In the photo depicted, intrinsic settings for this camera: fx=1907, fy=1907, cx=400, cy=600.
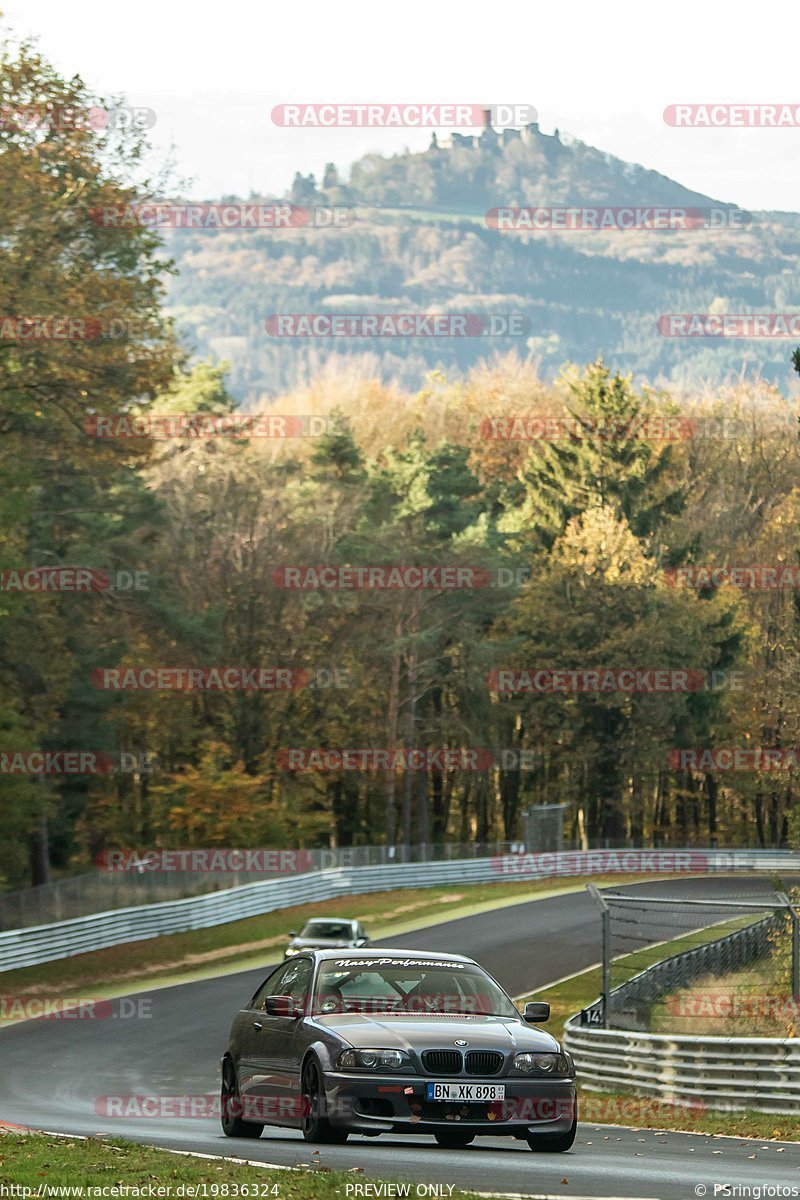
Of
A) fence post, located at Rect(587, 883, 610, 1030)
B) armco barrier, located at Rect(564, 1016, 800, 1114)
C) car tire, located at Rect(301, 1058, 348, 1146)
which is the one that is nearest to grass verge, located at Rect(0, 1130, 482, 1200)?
car tire, located at Rect(301, 1058, 348, 1146)

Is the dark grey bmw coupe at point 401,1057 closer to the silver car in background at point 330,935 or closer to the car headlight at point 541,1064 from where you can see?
the car headlight at point 541,1064

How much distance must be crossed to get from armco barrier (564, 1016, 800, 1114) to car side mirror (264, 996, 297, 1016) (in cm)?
675

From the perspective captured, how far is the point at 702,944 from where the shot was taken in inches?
1072

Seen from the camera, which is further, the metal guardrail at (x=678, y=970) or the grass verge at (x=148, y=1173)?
the metal guardrail at (x=678, y=970)

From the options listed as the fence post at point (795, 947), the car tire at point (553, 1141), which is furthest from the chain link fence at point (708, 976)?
the car tire at point (553, 1141)

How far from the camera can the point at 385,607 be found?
72.1 metres

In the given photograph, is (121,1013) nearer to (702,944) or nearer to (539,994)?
(539,994)

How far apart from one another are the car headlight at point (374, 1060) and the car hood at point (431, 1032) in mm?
46

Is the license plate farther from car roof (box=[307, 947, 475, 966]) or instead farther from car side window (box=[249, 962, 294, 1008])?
car side window (box=[249, 962, 294, 1008])

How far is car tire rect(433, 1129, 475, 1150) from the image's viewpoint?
41.0 feet

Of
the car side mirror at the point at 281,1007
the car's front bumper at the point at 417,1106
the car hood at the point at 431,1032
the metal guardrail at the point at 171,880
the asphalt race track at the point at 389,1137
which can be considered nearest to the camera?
the asphalt race track at the point at 389,1137

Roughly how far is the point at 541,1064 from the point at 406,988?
133 centimetres

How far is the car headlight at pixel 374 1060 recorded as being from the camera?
40.1 feet

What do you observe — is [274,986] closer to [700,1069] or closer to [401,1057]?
[401,1057]
